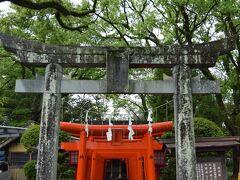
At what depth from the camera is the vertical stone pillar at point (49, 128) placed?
25.6 feet

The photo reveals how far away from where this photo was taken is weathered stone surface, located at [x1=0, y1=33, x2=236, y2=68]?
27.6 ft

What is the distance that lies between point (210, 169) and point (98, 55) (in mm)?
5439

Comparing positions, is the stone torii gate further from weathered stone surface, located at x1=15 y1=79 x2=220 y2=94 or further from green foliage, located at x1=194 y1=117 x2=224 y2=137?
green foliage, located at x1=194 y1=117 x2=224 y2=137

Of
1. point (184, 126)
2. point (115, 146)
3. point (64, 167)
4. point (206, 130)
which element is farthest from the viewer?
point (64, 167)

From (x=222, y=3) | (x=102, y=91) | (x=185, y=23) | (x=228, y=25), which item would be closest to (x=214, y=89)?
(x=102, y=91)

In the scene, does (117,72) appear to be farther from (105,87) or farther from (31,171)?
(31,171)

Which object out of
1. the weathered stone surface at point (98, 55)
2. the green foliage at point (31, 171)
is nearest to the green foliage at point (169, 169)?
the green foliage at point (31, 171)

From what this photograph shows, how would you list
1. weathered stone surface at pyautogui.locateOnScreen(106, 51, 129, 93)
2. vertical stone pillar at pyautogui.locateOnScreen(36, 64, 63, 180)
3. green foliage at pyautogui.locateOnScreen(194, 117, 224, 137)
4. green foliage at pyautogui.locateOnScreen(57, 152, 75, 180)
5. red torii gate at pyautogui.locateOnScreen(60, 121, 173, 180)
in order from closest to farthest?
vertical stone pillar at pyautogui.locateOnScreen(36, 64, 63, 180), weathered stone surface at pyautogui.locateOnScreen(106, 51, 129, 93), red torii gate at pyautogui.locateOnScreen(60, 121, 173, 180), green foliage at pyautogui.locateOnScreen(194, 117, 224, 137), green foliage at pyautogui.locateOnScreen(57, 152, 75, 180)

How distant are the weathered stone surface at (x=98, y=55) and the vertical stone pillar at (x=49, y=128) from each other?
0.45 meters

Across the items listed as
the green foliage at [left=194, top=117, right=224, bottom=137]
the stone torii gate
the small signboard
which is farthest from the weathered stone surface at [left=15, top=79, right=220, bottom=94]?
the green foliage at [left=194, top=117, right=224, bottom=137]

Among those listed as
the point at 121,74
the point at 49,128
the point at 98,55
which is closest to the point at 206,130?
the point at 121,74

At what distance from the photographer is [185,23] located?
18.5 meters

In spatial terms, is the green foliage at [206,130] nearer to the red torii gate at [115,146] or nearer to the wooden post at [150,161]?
the red torii gate at [115,146]

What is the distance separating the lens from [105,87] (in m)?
8.23
